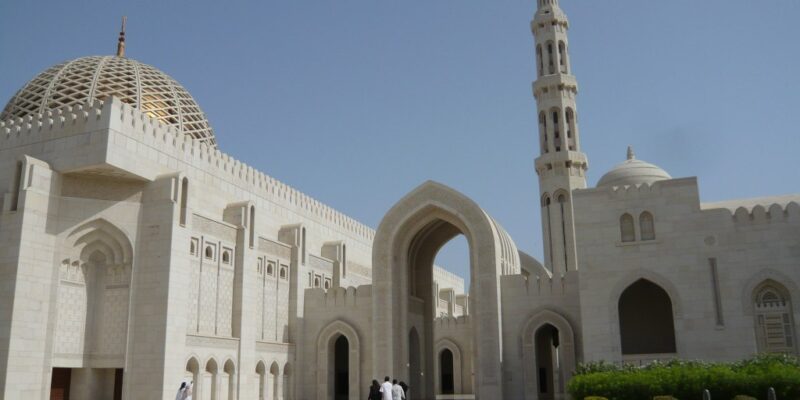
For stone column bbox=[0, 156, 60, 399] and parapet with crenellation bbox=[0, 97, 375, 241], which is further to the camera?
parapet with crenellation bbox=[0, 97, 375, 241]

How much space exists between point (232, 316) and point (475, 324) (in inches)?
312

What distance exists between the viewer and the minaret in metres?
34.6

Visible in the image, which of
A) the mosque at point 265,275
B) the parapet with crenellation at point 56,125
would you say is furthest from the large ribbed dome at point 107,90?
the parapet with crenellation at point 56,125

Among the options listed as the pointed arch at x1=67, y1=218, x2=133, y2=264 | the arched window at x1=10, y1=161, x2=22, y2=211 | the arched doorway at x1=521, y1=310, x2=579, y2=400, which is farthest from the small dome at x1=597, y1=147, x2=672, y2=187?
the arched window at x1=10, y1=161, x2=22, y2=211

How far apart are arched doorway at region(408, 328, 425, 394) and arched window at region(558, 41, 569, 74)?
1890 cm

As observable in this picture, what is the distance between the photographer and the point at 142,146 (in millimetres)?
18922

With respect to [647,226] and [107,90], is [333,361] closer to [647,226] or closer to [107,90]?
[647,226]

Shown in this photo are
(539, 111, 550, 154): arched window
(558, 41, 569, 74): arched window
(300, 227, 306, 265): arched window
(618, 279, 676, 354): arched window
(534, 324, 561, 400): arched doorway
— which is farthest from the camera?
(558, 41, 569, 74): arched window

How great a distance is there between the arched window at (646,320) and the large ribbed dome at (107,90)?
16252 mm

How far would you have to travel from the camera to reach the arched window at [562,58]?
36.7 meters

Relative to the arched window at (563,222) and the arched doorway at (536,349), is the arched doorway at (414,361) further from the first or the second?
the arched window at (563,222)

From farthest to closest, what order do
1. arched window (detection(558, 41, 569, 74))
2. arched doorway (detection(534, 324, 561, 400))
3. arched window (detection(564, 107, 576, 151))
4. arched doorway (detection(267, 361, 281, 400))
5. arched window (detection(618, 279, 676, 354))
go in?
1. arched window (detection(558, 41, 569, 74))
2. arched window (detection(564, 107, 576, 151))
3. arched doorway (detection(534, 324, 561, 400))
4. arched doorway (detection(267, 361, 281, 400))
5. arched window (detection(618, 279, 676, 354))

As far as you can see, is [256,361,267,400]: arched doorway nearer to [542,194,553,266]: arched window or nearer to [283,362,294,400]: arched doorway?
[283,362,294,400]: arched doorway

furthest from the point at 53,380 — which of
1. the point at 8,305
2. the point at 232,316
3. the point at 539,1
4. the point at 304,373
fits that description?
the point at 539,1
